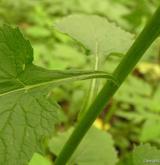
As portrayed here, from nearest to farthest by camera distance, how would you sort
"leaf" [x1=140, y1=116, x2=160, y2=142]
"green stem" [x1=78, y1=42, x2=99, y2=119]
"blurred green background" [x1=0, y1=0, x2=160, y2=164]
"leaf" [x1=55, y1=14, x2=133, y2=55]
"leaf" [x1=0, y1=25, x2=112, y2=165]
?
"leaf" [x1=0, y1=25, x2=112, y2=165] → "green stem" [x1=78, y1=42, x2=99, y2=119] → "leaf" [x1=55, y1=14, x2=133, y2=55] → "leaf" [x1=140, y1=116, x2=160, y2=142] → "blurred green background" [x1=0, y1=0, x2=160, y2=164]

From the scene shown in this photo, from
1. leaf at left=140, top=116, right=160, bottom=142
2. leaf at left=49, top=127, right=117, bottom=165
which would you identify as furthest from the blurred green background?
leaf at left=49, top=127, right=117, bottom=165

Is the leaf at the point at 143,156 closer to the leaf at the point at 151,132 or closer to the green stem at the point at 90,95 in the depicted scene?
the green stem at the point at 90,95

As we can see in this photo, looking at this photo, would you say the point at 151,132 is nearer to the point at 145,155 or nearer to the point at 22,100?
the point at 145,155

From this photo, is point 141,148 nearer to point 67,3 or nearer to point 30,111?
point 30,111

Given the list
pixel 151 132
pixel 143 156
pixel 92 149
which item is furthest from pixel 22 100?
pixel 151 132

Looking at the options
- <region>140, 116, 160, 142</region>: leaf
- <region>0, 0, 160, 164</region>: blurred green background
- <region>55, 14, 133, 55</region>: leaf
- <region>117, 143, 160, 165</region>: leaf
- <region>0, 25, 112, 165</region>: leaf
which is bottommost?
<region>0, 25, 112, 165</region>: leaf

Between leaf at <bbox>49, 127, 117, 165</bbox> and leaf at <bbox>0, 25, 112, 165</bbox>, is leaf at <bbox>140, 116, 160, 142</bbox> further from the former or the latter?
leaf at <bbox>0, 25, 112, 165</bbox>

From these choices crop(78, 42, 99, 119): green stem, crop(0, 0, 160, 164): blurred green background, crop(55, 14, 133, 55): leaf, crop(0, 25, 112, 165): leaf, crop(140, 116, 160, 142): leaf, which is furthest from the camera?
crop(0, 0, 160, 164): blurred green background
